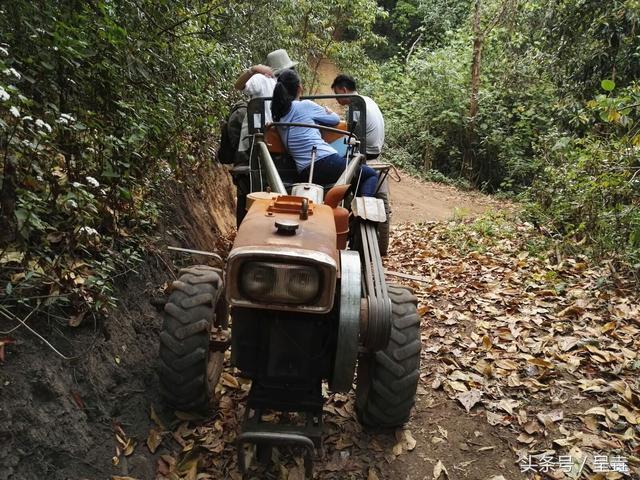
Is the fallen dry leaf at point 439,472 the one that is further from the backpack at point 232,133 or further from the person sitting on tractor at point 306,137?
the backpack at point 232,133

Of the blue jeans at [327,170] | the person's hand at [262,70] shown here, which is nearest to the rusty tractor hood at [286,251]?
the blue jeans at [327,170]

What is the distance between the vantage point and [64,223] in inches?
114

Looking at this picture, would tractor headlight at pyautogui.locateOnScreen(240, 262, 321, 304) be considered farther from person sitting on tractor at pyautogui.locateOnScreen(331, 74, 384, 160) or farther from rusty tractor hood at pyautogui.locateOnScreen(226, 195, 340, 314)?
person sitting on tractor at pyautogui.locateOnScreen(331, 74, 384, 160)

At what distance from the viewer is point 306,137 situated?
436 centimetres

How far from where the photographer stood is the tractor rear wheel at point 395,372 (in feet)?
9.70

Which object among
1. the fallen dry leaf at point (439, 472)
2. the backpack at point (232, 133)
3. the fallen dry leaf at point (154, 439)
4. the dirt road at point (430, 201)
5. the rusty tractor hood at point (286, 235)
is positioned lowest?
the dirt road at point (430, 201)

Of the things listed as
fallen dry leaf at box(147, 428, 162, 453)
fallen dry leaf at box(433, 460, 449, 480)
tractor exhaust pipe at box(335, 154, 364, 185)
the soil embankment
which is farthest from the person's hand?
fallen dry leaf at box(433, 460, 449, 480)

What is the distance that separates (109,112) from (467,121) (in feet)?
43.8

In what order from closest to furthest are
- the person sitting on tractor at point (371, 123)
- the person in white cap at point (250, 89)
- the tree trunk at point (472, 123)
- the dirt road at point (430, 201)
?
the person in white cap at point (250, 89) < the person sitting on tractor at point (371, 123) < the dirt road at point (430, 201) < the tree trunk at point (472, 123)

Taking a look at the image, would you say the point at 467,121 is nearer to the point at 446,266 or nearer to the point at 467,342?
the point at 446,266

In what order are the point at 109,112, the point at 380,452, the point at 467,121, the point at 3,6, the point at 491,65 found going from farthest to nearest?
the point at 491,65 < the point at 467,121 < the point at 109,112 < the point at 380,452 < the point at 3,6

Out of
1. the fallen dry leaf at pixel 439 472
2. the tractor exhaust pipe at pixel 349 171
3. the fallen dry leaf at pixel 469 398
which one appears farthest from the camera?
the tractor exhaust pipe at pixel 349 171

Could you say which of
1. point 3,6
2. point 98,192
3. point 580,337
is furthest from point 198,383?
point 580,337

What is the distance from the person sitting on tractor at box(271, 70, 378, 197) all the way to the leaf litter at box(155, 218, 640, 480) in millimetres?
1640
